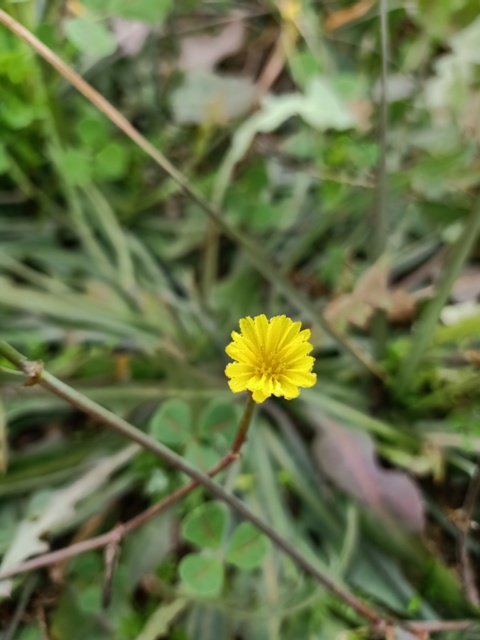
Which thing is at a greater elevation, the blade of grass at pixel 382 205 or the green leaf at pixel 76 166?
the green leaf at pixel 76 166

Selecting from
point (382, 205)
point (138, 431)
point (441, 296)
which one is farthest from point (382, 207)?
point (138, 431)

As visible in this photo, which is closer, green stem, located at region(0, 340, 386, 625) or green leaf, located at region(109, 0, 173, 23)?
green stem, located at region(0, 340, 386, 625)

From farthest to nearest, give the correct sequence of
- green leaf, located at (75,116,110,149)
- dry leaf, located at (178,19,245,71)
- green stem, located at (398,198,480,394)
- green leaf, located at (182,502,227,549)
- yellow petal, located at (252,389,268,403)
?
dry leaf, located at (178,19,245,71) → green leaf, located at (75,116,110,149) → green stem, located at (398,198,480,394) → green leaf, located at (182,502,227,549) → yellow petal, located at (252,389,268,403)

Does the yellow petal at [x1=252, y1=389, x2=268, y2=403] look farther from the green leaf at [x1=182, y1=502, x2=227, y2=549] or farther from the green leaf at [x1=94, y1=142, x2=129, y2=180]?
the green leaf at [x1=94, y1=142, x2=129, y2=180]

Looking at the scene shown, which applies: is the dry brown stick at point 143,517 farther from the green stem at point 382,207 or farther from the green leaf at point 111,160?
the green leaf at point 111,160

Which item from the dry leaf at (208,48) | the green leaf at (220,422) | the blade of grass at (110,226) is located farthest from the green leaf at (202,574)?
the dry leaf at (208,48)

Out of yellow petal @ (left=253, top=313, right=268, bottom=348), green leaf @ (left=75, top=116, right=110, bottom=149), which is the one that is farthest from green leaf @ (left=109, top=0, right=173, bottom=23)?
yellow petal @ (left=253, top=313, right=268, bottom=348)
